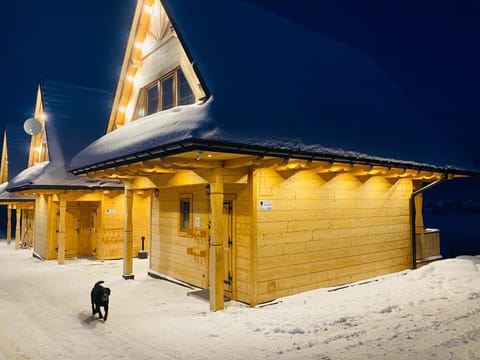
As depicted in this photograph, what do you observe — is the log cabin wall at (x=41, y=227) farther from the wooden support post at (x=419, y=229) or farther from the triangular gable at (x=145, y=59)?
the wooden support post at (x=419, y=229)

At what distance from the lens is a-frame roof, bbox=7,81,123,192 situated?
1440cm

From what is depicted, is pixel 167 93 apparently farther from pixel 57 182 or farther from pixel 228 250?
pixel 57 182

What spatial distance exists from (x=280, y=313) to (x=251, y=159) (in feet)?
10.1

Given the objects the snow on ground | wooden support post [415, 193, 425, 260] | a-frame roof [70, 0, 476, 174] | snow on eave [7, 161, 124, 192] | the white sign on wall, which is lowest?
the snow on ground

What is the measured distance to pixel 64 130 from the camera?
1662 centimetres

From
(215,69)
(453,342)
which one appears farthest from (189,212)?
(453,342)

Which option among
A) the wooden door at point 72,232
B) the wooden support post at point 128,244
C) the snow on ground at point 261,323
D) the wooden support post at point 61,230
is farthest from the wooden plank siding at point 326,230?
the wooden door at point 72,232

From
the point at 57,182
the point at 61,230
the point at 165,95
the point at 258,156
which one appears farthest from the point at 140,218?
the point at 258,156

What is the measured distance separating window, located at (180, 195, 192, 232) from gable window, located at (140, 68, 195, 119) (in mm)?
2593

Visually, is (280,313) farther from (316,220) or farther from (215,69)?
(215,69)

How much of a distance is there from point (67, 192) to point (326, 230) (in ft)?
34.8

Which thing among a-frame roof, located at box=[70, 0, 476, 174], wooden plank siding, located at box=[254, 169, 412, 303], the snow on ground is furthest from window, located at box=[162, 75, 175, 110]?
the snow on ground

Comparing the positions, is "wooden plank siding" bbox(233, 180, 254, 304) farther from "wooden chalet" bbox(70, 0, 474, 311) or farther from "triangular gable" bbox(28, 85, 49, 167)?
"triangular gable" bbox(28, 85, 49, 167)

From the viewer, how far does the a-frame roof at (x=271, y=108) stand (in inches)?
260
